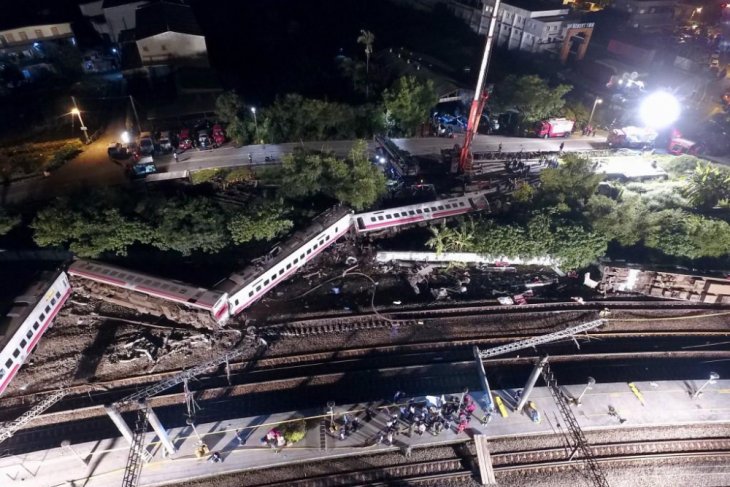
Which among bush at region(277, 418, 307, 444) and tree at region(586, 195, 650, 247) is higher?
tree at region(586, 195, 650, 247)

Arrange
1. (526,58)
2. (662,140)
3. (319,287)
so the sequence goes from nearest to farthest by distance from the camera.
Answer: (319,287), (662,140), (526,58)

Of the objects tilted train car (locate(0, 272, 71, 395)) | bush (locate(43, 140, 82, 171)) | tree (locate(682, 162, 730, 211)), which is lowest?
tilted train car (locate(0, 272, 71, 395))

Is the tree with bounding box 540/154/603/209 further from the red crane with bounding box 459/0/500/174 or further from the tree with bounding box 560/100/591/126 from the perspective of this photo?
the tree with bounding box 560/100/591/126

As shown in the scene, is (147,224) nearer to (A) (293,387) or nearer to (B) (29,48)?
(A) (293,387)

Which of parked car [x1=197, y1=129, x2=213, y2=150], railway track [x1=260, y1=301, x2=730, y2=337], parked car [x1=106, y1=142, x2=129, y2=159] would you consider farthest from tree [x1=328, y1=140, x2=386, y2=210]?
parked car [x1=106, y1=142, x2=129, y2=159]

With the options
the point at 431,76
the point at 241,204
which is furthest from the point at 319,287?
the point at 431,76

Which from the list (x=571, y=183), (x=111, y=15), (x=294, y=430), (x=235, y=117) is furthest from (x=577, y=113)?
(x=111, y=15)

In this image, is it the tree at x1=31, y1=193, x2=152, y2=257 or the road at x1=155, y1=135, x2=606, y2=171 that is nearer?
the tree at x1=31, y1=193, x2=152, y2=257

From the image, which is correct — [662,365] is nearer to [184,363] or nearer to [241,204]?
[184,363]
